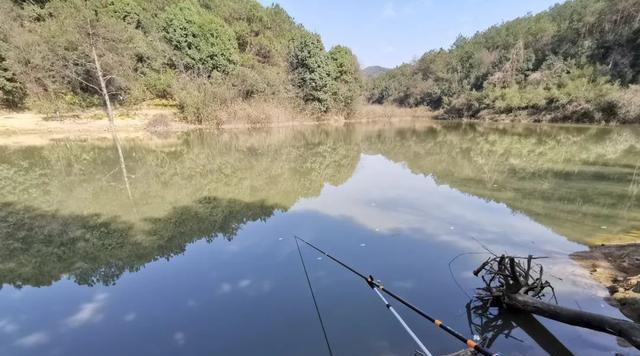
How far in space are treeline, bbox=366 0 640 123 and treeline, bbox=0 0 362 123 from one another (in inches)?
631

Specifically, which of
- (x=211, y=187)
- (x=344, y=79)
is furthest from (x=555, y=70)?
(x=211, y=187)

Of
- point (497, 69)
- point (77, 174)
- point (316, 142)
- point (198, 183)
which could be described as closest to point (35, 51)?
point (77, 174)

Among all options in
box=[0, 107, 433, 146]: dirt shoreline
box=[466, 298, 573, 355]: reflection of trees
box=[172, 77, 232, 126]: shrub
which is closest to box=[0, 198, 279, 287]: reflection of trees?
box=[466, 298, 573, 355]: reflection of trees

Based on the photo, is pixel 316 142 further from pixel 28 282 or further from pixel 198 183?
pixel 28 282

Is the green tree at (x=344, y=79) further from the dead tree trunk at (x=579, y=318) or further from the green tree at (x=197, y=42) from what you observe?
the dead tree trunk at (x=579, y=318)

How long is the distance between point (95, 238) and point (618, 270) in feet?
28.1

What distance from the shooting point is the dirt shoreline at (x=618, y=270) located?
4.04m

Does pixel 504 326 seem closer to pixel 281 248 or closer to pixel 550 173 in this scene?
pixel 281 248

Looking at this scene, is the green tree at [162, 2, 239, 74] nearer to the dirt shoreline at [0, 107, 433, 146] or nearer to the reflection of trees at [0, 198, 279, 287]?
the dirt shoreline at [0, 107, 433, 146]

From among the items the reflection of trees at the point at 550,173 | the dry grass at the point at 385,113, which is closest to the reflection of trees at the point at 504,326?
the reflection of trees at the point at 550,173

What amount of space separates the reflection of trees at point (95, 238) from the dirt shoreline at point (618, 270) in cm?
574

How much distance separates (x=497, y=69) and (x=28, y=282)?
47.1 m

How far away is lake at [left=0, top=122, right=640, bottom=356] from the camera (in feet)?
12.1

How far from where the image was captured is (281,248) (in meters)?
5.93
